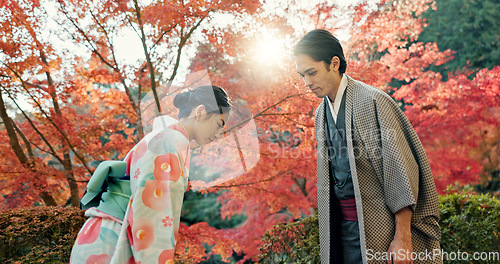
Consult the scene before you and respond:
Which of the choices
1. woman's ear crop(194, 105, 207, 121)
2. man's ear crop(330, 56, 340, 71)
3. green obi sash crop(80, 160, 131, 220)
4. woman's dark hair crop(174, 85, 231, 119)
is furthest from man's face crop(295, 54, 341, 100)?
green obi sash crop(80, 160, 131, 220)

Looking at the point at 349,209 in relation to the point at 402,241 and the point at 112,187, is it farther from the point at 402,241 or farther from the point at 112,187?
the point at 112,187

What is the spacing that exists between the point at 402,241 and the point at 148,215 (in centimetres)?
120

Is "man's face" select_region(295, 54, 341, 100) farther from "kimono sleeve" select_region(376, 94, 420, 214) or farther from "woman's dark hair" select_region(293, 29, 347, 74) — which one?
"kimono sleeve" select_region(376, 94, 420, 214)

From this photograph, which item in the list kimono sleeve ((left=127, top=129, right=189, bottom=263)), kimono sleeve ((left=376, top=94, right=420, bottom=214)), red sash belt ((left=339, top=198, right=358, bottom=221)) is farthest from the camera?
red sash belt ((left=339, top=198, right=358, bottom=221))

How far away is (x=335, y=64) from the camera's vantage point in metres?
2.01

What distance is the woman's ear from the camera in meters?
1.89

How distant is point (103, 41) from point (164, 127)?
404 centimetres

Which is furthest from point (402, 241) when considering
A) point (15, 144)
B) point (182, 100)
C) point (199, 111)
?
point (15, 144)

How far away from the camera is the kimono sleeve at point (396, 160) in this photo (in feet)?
5.23

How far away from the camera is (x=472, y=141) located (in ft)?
25.8

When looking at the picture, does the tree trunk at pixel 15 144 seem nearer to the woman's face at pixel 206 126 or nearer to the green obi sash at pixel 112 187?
the green obi sash at pixel 112 187

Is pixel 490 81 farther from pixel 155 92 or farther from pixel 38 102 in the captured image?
pixel 38 102

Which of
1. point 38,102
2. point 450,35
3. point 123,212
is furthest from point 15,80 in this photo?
point 450,35

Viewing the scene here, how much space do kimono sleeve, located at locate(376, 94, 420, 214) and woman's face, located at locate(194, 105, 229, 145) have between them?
90 centimetres
